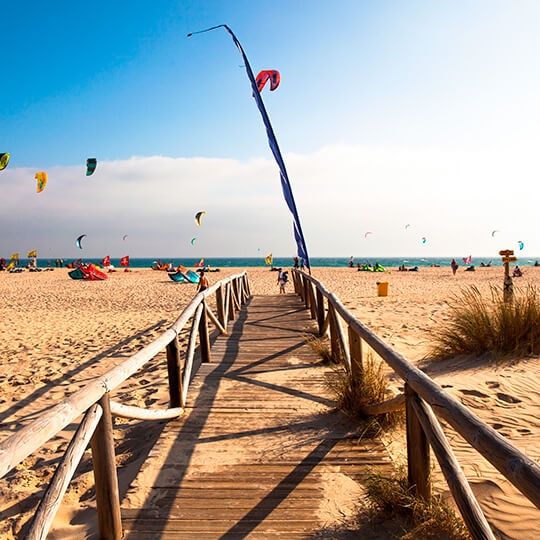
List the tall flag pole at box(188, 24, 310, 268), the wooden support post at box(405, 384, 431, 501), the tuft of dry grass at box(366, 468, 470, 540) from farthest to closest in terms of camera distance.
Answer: the tall flag pole at box(188, 24, 310, 268) → the wooden support post at box(405, 384, 431, 501) → the tuft of dry grass at box(366, 468, 470, 540)

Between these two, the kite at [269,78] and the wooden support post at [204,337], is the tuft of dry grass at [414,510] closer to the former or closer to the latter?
the wooden support post at [204,337]

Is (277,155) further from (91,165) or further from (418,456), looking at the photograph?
(91,165)

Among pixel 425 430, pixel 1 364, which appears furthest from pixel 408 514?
pixel 1 364

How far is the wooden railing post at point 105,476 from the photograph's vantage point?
1.86 metres

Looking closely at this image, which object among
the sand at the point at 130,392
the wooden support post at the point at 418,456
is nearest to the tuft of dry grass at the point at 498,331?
the sand at the point at 130,392

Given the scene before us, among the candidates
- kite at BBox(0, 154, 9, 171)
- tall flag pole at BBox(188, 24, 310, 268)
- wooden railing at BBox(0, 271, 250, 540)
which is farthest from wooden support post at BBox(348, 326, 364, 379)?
kite at BBox(0, 154, 9, 171)

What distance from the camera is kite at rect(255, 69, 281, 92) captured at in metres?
7.79

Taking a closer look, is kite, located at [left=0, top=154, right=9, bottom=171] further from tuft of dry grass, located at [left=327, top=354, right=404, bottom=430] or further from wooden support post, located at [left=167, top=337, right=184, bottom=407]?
tuft of dry grass, located at [left=327, top=354, right=404, bottom=430]

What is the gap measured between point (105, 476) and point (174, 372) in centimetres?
149

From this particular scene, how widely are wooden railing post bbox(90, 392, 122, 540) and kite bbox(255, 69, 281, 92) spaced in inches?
292

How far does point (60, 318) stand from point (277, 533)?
37.8 feet

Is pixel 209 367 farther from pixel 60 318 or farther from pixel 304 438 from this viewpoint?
pixel 60 318

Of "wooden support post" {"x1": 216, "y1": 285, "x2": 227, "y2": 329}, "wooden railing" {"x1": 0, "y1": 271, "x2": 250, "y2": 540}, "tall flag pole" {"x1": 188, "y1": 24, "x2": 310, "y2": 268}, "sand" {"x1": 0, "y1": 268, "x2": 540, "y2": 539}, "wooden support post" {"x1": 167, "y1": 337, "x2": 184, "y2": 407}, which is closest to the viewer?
"wooden railing" {"x1": 0, "y1": 271, "x2": 250, "y2": 540}

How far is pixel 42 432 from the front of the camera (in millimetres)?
1401
